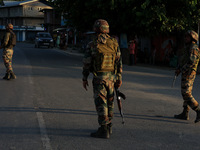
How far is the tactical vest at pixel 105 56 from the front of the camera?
521 centimetres

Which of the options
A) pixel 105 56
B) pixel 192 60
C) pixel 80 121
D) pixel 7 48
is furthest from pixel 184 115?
pixel 7 48

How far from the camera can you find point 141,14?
16.9 m

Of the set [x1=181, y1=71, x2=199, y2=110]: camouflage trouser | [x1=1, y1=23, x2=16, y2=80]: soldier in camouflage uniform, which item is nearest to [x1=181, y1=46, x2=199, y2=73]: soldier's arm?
[x1=181, y1=71, x2=199, y2=110]: camouflage trouser

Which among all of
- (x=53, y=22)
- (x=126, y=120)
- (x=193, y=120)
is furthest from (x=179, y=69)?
(x=53, y=22)

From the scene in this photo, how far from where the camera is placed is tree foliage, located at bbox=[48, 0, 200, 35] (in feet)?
56.4

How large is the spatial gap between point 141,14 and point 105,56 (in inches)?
479

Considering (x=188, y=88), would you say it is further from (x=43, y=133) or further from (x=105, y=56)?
(x=43, y=133)

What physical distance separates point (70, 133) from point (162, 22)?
1342cm

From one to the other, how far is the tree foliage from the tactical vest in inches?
459

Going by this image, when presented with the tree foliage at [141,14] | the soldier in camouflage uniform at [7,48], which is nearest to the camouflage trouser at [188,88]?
the soldier in camouflage uniform at [7,48]

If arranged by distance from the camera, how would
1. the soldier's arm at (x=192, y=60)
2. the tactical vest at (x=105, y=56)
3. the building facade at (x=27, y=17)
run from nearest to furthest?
1. the tactical vest at (x=105, y=56)
2. the soldier's arm at (x=192, y=60)
3. the building facade at (x=27, y=17)

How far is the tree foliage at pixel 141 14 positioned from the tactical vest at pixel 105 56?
11652mm

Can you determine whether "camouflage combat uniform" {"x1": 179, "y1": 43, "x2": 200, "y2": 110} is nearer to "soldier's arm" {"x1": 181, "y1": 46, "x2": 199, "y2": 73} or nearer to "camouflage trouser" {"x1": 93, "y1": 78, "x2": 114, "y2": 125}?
"soldier's arm" {"x1": 181, "y1": 46, "x2": 199, "y2": 73}

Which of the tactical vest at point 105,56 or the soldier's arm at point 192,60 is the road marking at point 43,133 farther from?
the soldier's arm at point 192,60
